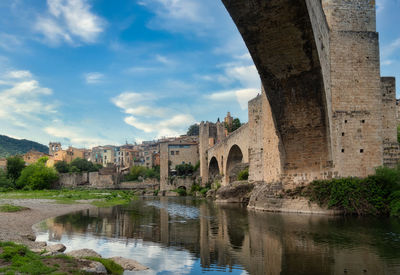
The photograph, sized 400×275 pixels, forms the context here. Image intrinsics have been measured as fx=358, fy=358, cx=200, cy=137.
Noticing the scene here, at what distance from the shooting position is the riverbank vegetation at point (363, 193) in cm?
1448

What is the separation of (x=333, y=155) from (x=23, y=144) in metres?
144

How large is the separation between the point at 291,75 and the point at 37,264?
31.4 ft

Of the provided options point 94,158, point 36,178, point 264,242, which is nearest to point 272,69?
point 264,242

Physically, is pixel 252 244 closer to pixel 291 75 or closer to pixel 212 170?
pixel 291 75

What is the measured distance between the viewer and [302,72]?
39.4ft

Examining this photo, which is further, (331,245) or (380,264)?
(331,245)

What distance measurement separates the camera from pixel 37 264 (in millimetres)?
5426

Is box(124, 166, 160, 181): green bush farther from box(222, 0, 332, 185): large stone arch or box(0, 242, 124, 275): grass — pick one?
box(0, 242, 124, 275): grass

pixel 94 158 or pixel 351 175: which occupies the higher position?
pixel 94 158

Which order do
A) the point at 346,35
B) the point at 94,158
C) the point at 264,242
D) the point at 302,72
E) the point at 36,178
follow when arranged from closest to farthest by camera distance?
the point at 264,242 < the point at 302,72 < the point at 346,35 < the point at 36,178 < the point at 94,158

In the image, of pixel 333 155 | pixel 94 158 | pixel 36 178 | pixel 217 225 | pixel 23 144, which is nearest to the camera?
pixel 217 225

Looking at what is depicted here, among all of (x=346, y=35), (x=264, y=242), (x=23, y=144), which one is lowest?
(x=264, y=242)

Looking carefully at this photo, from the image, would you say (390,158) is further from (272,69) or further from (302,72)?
(272,69)

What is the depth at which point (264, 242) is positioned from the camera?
930cm
